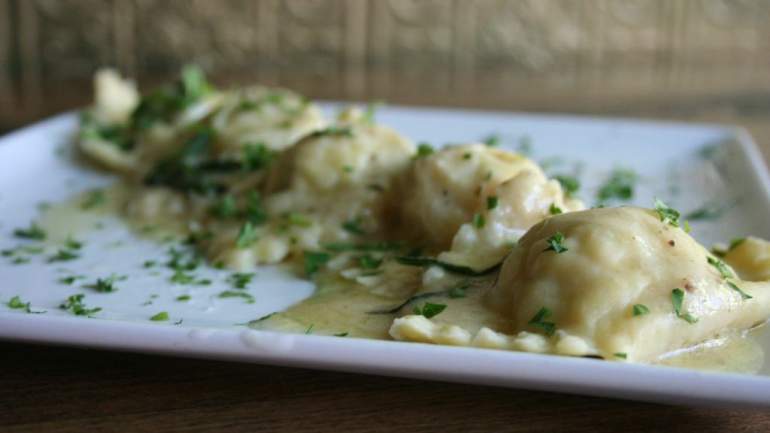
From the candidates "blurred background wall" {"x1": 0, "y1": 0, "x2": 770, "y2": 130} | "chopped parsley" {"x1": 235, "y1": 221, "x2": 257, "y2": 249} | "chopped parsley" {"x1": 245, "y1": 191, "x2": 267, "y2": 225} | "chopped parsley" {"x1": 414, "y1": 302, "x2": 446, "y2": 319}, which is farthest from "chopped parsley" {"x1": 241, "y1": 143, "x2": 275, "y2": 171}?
"blurred background wall" {"x1": 0, "y1": 0, "x2": 770, "y2": 130}

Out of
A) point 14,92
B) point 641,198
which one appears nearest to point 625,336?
point 641,198

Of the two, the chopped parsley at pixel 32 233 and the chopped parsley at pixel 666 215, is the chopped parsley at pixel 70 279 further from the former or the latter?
the chopped parsley at pixel 666 215

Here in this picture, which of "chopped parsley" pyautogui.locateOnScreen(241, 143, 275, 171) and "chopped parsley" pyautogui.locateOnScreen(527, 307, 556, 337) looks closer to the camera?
"chopped parsley" pyautogui.locateOnScreen(527, 307, 556, 337)

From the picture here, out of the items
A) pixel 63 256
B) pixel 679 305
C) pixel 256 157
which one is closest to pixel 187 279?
pixel 63 256

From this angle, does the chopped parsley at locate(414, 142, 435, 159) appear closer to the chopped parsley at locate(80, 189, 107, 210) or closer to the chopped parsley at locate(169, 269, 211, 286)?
the chopped parsley at locate(169, 269, 211, 286)

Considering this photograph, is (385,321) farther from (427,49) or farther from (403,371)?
(427,49)

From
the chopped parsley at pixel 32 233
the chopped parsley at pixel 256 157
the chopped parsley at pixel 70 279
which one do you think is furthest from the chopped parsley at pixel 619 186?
the chopped parsley at pixel 32 233
